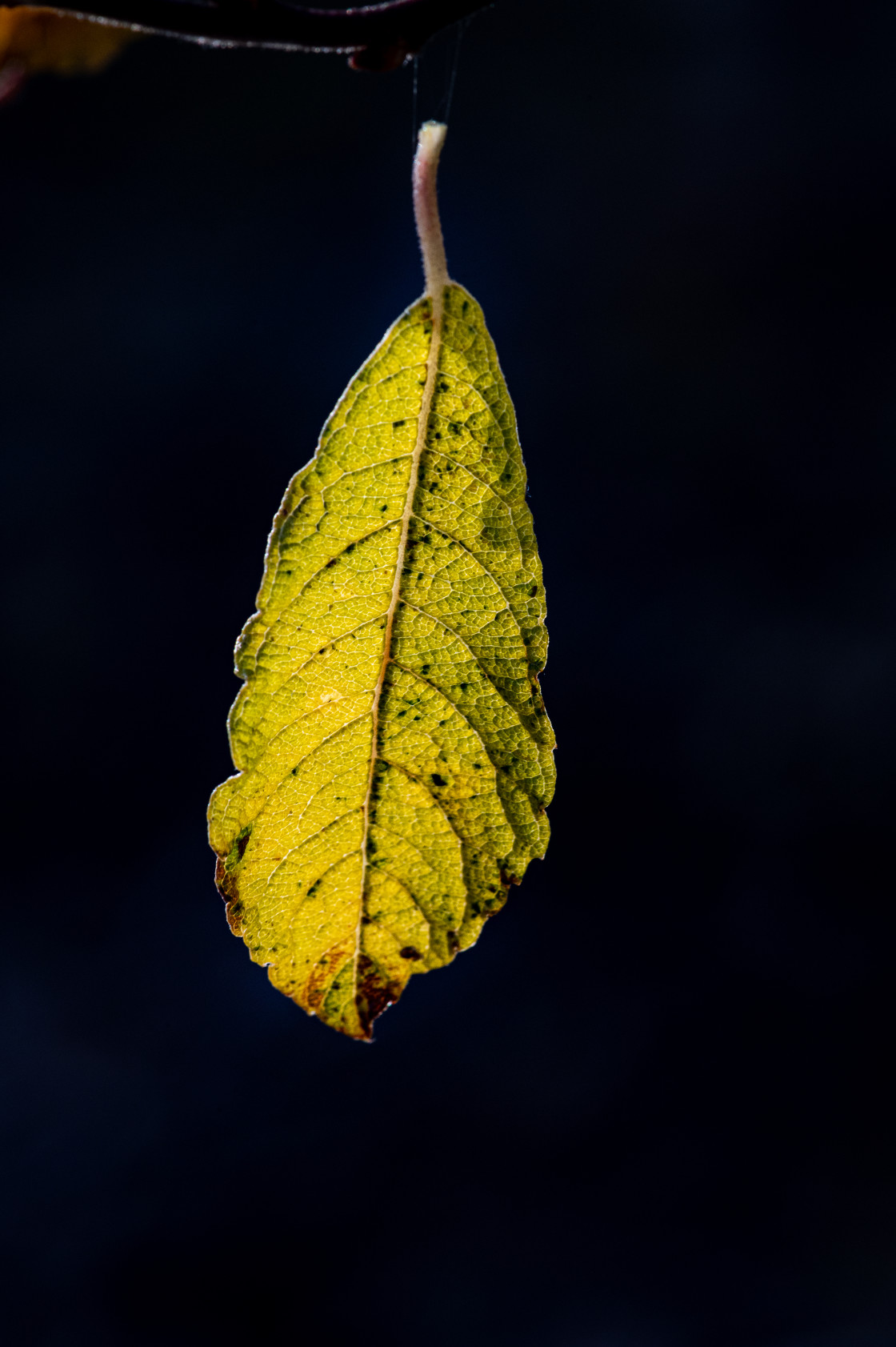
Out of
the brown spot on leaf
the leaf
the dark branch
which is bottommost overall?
the brown spot on leaf

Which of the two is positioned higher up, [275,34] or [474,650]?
[275,34]

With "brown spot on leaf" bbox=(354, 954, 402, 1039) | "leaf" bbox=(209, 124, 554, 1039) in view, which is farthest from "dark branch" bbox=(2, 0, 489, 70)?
"brown spot on leaf" bbox=(354, 954, 402, 1039)

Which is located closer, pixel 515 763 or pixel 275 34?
pixel 275 34

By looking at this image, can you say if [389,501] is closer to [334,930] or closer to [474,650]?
[474,650]

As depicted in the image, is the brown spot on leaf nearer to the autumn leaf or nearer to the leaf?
the leaf

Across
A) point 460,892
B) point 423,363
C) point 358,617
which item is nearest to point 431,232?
point 423,363

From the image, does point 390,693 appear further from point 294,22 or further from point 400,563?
point 294,22

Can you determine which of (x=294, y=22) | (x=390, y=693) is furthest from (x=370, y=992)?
(x=294, y=22)

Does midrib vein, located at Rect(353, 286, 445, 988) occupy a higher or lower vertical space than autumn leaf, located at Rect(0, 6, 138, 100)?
lower
